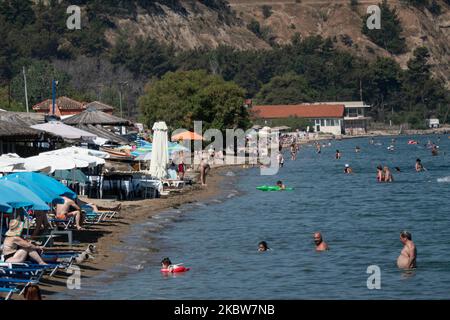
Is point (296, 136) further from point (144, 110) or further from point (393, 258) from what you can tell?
point (393, 258)

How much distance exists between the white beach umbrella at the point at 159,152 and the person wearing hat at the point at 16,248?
83.8 feet

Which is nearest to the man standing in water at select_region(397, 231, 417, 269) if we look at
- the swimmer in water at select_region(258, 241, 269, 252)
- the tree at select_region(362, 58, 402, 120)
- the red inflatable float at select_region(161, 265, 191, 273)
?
the swimmer in water at select_region(258, 241, 269, 252)

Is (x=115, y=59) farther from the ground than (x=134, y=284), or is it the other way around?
(x=115, y=59)

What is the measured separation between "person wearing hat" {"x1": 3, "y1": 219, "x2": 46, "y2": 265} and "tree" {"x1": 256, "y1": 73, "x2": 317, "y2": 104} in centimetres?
15473

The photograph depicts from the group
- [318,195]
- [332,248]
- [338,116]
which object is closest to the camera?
[332,248]

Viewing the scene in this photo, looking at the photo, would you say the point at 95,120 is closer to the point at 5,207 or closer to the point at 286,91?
the point at 5,207

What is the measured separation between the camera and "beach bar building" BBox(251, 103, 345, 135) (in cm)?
16450

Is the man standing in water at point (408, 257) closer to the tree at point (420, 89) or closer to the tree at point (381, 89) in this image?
the tree at point (381, 89)

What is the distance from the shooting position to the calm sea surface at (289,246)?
23.8 m

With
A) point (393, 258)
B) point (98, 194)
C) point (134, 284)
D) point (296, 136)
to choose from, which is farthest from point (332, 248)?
point (296, 136)

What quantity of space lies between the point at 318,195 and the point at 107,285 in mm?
30397

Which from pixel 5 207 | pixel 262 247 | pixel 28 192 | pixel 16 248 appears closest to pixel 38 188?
pixel 28 192

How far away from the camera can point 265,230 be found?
120 ft
